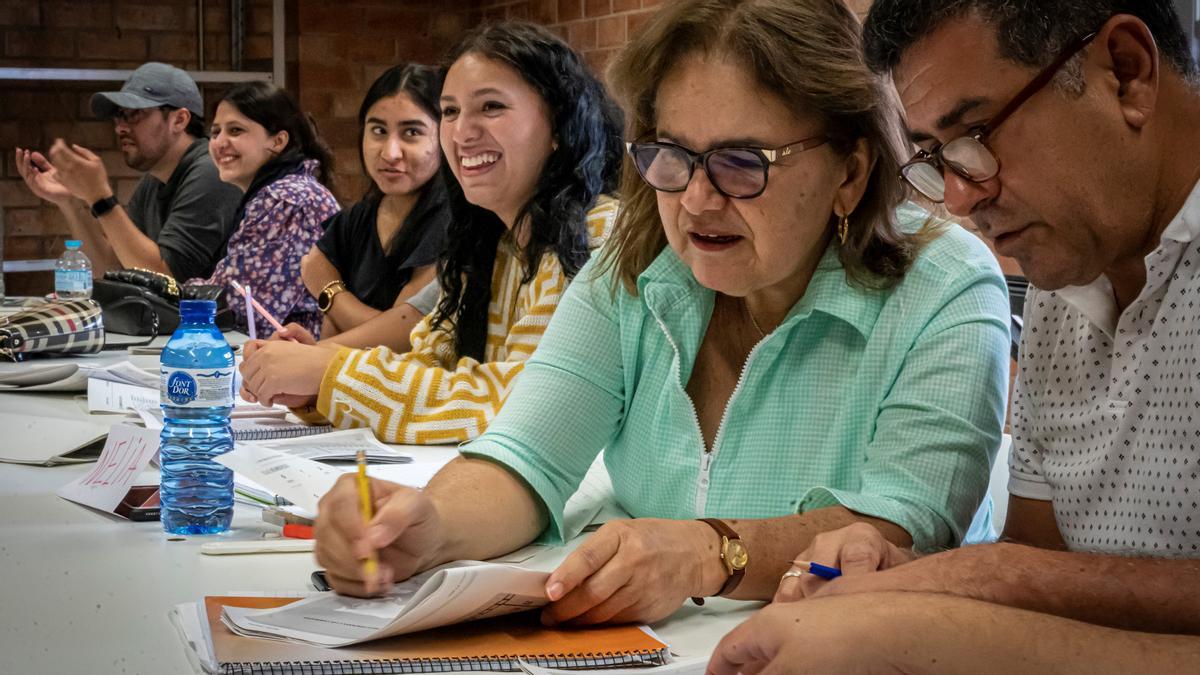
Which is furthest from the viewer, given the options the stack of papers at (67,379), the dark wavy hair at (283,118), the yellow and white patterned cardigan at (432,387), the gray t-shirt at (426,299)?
the dark wavy hair at (283,118)

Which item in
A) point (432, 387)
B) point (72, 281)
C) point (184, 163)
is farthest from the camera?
point (184, 163)

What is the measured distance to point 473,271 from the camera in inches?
88.8

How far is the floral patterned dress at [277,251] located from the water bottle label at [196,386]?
7.62 ft

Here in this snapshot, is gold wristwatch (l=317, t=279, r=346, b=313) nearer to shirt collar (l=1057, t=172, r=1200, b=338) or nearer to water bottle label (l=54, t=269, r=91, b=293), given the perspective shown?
water bottle label (l=54, t=269, r=91, b=293)

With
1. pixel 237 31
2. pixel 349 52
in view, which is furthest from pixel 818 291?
pixel 237 31

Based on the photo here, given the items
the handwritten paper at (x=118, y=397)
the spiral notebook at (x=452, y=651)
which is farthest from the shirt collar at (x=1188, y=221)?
the handwritten paper at (x=118, y=397)

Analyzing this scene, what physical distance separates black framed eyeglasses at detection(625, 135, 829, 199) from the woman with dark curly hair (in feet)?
2.10

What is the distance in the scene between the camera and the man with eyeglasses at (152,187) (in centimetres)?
454

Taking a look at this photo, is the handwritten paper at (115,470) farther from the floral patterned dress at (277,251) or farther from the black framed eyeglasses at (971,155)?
the floral patterned dress at (277,251)

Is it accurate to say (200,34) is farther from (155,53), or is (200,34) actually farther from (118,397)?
(118,397)

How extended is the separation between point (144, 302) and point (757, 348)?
2.49 meters

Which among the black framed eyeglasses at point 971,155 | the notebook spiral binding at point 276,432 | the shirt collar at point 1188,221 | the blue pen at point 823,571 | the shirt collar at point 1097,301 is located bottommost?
the notebook spiral binding at point 276,432

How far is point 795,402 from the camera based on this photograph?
141cm

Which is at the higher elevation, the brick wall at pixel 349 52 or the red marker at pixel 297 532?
the brick wall at pixel 349 52
